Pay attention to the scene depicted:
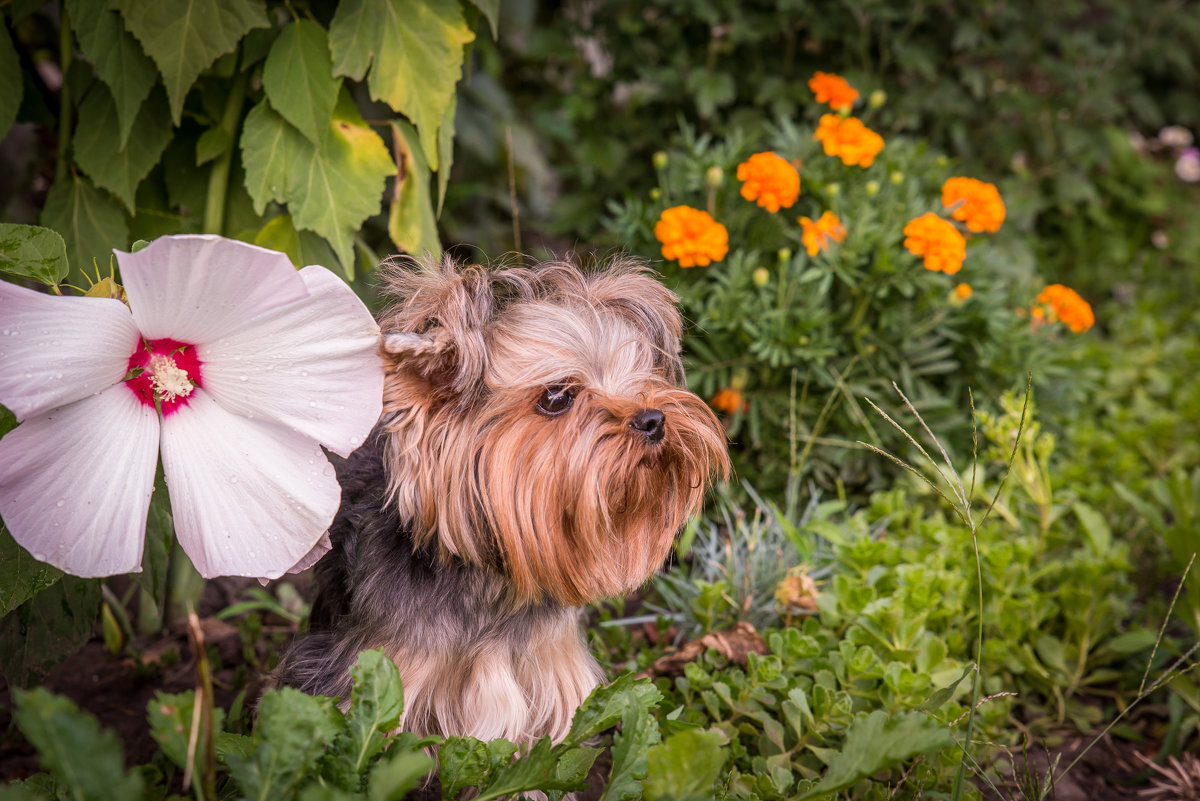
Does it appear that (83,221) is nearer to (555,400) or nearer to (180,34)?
(180,34)

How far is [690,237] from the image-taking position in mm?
3225

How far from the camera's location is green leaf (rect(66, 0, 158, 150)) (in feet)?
6.93

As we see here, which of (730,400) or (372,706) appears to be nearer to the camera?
(372,706)

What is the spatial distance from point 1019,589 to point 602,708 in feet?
5.74

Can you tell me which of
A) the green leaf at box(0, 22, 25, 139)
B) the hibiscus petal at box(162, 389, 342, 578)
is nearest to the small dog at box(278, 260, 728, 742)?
the hibiscus petal at box(162, 389, 342, 578)

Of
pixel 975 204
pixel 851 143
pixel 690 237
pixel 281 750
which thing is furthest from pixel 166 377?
pixel 975 204

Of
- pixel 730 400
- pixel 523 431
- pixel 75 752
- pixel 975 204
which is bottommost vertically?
pixel 730 400

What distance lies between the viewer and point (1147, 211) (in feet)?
19.7

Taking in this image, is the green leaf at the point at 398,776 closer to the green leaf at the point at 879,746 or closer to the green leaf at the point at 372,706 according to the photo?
the green leaf at the point at 372,706

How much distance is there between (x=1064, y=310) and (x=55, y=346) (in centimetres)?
357

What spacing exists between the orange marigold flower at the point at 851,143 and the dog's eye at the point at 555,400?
198cm

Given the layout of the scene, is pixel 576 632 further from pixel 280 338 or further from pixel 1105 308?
pixel 1105 308

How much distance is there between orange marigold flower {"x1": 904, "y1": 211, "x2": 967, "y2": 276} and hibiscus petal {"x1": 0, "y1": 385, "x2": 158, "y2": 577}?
8.38ft

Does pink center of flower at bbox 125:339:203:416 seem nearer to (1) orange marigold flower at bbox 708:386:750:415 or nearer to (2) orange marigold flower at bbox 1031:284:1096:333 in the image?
(1) orange marigold flower at bbox 708:386:750:415
